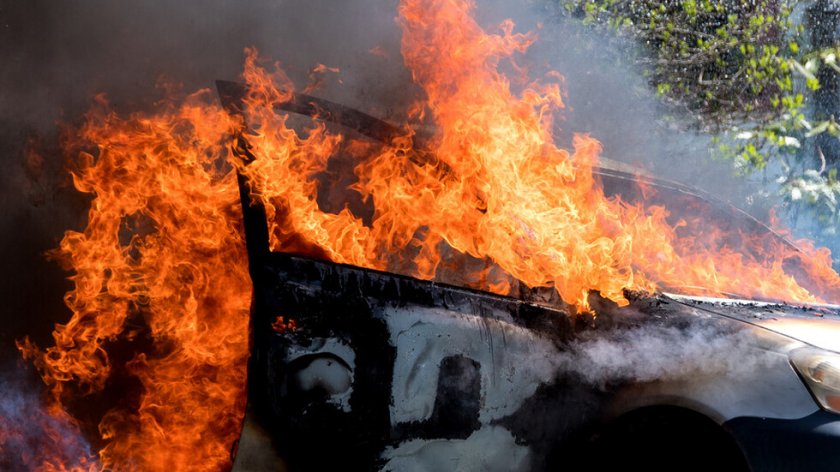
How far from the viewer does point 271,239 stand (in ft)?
7.75

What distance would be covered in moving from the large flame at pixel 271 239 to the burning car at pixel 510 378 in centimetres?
22

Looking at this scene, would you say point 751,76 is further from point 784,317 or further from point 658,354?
point 658,354

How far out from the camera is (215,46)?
5289 mm

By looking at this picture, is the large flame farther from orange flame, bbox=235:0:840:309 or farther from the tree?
the tree

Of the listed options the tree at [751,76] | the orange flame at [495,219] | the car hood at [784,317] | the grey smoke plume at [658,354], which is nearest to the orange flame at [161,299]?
the orange flame at [495,219]

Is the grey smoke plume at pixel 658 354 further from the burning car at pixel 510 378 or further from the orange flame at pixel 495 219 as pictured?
the orange flame at pixel 495 219

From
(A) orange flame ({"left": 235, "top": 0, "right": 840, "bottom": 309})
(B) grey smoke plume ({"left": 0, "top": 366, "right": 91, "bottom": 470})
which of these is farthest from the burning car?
(B) grey smoke plume ({"left": 0, "top": 366, "right": 91, "bottom": 470})

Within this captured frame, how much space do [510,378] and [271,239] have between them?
3.88 feet

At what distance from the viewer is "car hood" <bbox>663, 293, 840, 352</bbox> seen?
8.53 feet

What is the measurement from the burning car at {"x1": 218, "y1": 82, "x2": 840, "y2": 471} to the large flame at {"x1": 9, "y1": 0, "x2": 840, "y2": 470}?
22 cm

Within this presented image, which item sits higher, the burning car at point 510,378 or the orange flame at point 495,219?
the orange flame at point 495,219

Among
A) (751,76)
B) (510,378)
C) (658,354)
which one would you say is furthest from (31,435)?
(751,76)

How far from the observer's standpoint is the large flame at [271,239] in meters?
2.80

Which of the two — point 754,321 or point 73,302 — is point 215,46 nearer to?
point 73,302
